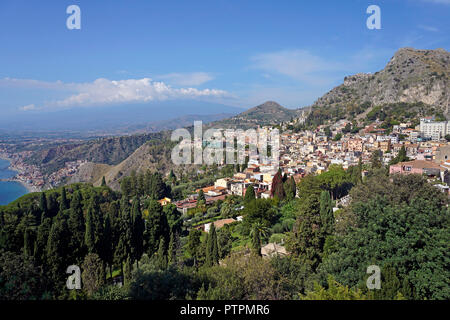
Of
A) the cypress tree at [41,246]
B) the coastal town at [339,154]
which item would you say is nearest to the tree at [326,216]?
the coastal town at [339,154]

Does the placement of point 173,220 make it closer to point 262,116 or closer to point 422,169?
point 422,169

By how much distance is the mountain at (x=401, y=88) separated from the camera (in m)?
56.0

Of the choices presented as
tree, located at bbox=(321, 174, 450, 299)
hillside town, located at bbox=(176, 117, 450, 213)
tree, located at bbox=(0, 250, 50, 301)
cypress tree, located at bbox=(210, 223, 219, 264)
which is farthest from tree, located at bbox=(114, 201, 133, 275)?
hillside town, located at bbox=(176, 117, 450, 213)

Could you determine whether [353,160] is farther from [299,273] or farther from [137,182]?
[299,273]

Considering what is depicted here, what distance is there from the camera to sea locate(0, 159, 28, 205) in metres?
50.0

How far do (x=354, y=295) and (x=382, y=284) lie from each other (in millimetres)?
1160

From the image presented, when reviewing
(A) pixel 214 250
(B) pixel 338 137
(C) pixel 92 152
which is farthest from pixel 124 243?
(C) pixel 92 152

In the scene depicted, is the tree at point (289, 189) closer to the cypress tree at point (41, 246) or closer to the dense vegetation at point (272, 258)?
the dense vegetation at point (272, 258)

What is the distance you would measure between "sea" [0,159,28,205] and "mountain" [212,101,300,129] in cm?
5695

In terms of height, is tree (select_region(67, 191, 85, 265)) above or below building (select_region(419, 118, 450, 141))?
below

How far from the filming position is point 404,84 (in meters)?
61.5

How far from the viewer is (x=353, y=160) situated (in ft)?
109

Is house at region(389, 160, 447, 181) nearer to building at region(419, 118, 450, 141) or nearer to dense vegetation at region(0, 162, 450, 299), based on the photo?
dense vegetation at region(0, 162, 450, 299)
